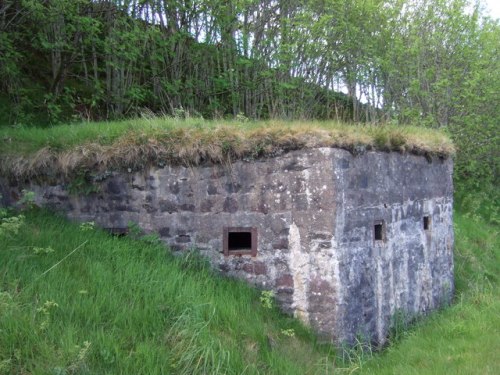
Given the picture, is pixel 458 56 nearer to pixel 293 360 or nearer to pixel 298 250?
pixel 298 250

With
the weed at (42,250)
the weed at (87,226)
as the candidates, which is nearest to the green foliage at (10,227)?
the weed at (42,250)

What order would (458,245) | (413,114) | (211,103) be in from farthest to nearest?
(413,114) → (211,103) → (458,245)

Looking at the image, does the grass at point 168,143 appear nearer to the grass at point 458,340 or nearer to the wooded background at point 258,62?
the wooded background at point 258,62

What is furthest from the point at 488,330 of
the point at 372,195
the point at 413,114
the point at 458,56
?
the point at 458,56

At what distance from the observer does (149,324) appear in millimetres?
4316

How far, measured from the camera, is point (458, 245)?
10.2m

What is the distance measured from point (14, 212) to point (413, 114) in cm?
1042

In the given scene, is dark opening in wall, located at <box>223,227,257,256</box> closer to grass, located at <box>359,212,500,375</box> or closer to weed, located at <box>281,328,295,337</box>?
weed, located at <box>281,328,295,337</box>

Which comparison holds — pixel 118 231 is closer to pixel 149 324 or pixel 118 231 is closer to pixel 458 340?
pixel 149 324

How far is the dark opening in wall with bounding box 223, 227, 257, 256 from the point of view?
5.77 m

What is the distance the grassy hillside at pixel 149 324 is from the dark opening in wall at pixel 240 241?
1.19ft

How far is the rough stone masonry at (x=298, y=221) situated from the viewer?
5.48m

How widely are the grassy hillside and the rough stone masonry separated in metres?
0.26


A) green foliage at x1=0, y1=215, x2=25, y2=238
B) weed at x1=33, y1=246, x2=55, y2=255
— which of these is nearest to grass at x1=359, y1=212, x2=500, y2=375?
weed at x1=33, y1=246, x2=55, y2=255
